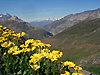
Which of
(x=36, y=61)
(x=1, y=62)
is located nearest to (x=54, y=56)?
(x=36, y=61)

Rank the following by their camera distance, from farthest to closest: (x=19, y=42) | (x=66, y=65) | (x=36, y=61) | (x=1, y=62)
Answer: (x=19, y=42), (x=1, y=62), (x=66, y=65), (x=36, y=61)

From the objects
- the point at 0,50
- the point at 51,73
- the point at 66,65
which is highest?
the point at 0,50

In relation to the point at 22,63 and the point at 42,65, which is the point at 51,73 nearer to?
the point at 42,65

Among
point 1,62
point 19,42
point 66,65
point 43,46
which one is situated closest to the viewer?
point 66,65

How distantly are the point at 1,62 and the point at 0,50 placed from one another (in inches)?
21.3

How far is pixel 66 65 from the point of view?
3.59 meters

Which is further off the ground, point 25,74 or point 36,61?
point 36,61

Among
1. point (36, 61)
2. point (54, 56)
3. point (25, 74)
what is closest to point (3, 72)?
point (25, 74)

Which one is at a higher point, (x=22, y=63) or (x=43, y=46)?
(x=43, y=46)

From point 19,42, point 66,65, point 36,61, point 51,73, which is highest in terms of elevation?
point 19,42

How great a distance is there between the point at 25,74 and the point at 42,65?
2.34 ft

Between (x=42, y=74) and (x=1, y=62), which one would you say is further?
(x=1, y=62)

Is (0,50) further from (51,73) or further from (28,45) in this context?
(51,73)

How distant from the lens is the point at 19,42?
5391 mm
